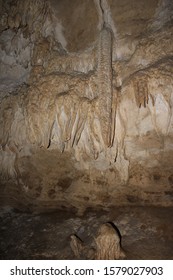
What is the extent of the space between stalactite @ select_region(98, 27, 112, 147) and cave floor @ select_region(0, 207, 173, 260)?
5.88 feet

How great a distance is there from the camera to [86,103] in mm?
4340

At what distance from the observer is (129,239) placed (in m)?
4.23

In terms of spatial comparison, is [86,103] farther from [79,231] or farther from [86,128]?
[79,231]

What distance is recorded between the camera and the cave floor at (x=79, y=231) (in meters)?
4.03

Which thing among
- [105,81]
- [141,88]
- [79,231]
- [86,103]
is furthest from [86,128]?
[79,231]

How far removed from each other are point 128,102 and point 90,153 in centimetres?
146

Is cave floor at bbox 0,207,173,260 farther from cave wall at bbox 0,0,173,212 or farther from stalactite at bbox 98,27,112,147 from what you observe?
stalactite at bbox 98,27,112,147

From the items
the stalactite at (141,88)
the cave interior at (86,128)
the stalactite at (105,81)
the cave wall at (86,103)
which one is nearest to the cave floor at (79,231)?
the cave interior at (86,128)

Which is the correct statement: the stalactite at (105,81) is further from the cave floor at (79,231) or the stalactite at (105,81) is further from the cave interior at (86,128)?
the cave floor at (79,231)

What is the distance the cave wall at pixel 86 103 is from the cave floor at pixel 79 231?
0.34 meters

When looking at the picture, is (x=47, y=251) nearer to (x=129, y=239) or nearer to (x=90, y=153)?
(x=129, y=239)

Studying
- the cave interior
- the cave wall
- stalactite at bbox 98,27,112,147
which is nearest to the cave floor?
the cave interior

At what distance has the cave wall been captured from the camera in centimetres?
419
